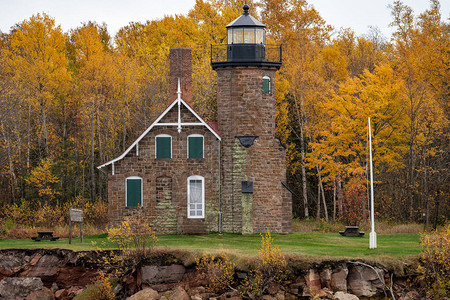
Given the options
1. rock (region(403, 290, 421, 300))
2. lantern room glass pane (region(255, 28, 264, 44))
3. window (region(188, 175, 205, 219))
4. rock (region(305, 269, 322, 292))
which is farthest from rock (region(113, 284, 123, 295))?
lantern room glass pane (region(255, 28, 264, 44))

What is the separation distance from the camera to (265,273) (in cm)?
2281

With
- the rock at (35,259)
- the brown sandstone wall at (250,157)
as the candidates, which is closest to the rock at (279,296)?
the brown sandstone wall at (250,157)

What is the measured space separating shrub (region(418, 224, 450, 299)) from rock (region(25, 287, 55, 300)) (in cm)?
1310

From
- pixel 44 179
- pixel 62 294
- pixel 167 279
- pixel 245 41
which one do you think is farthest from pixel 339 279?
pixel 44 179

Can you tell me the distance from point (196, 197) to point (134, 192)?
289 centimetres

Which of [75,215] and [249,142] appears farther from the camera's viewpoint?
[249,142]

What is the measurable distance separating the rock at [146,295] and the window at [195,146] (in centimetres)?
933

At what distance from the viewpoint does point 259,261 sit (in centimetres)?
2292

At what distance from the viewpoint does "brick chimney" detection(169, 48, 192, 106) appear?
3222 cm

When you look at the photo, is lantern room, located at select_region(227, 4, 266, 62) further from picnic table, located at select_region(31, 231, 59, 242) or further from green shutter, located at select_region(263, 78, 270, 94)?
picnic table, located at select_region(31, 231, 59, 242)

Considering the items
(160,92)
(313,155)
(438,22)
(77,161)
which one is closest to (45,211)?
(77,161)

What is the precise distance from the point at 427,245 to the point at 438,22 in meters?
26.4

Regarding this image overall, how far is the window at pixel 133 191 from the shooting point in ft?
102

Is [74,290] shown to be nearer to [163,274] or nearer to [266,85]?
[163,274]
